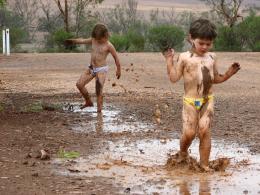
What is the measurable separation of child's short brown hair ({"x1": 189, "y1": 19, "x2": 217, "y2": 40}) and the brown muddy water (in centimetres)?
132

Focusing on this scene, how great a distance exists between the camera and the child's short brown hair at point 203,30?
661cm

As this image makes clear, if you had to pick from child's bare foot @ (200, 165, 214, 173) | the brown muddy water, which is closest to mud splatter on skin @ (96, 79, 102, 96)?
the brown muddy water

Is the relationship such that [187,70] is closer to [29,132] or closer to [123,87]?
[29,132]

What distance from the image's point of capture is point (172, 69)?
6.75 metres

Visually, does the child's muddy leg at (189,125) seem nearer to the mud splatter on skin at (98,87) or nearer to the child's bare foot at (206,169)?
the child's bare foot at (206,169)

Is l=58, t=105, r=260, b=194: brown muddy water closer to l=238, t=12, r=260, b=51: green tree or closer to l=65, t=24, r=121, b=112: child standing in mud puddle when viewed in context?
l=65, t=24, r=121, b=112: child standing in mud puddle

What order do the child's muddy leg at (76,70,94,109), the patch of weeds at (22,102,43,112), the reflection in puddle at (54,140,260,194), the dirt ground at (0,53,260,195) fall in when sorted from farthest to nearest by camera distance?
the child's muddy leg at (76,70,94,109)
the patch of weeds at (22,102,43,112)
the dirt ground at (0,53,260,195)
the reflection in puddle at (54,140,260,194)

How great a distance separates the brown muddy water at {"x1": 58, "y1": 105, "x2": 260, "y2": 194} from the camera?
5.92 meters

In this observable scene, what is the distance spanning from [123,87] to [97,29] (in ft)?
13.3

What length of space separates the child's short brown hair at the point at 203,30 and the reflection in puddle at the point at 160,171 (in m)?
1.33

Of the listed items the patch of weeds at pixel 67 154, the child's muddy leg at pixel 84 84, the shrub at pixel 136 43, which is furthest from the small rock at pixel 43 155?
the shrub at pixel 136 43

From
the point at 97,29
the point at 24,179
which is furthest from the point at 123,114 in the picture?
the point at 24,179

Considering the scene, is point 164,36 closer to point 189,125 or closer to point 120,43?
point 120,43

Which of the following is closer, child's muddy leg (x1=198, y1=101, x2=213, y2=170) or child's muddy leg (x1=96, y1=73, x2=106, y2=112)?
child's muddy leg (x1=198, y1=101, x2=213, y2=170)
